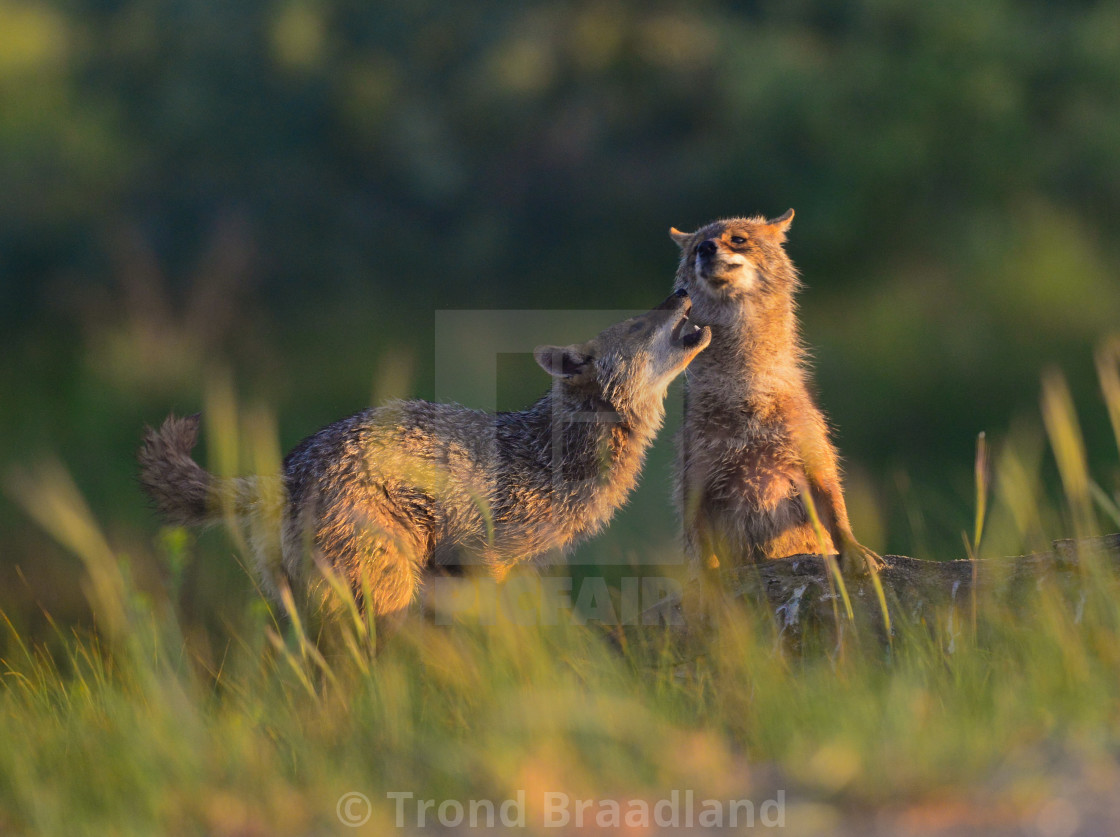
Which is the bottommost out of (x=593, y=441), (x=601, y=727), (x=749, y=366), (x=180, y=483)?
(x=601, y=727)

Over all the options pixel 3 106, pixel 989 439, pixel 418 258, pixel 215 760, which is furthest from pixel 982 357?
pixel 3 106

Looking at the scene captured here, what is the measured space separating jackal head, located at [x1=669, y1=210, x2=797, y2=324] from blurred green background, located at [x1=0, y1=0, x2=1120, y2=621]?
4152mm

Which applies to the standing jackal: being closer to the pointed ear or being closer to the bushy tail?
the bushy tail

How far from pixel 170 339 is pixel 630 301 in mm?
7423

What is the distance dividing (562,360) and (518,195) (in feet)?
53.2

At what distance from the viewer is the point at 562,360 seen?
6582mm

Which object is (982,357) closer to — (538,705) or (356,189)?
(356,189)

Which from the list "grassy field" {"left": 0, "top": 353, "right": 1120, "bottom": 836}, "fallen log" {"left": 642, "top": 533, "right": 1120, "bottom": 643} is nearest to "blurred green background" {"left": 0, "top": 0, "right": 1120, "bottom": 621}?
"fallen log" {"left": 642, "top": 533, "right": 1120, "bottom": 643}

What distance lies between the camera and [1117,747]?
3600 mm

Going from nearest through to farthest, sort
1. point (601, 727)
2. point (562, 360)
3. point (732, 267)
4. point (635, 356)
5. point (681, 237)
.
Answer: point (601, 727) → point (732, 267) → point (635, 356) → point (562, 360) → point (681, 237)

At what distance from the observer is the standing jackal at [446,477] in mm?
5523

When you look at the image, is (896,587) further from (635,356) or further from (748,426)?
(635,356)

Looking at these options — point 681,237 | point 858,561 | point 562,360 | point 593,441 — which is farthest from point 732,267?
point 858,561

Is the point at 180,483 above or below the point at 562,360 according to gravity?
below
